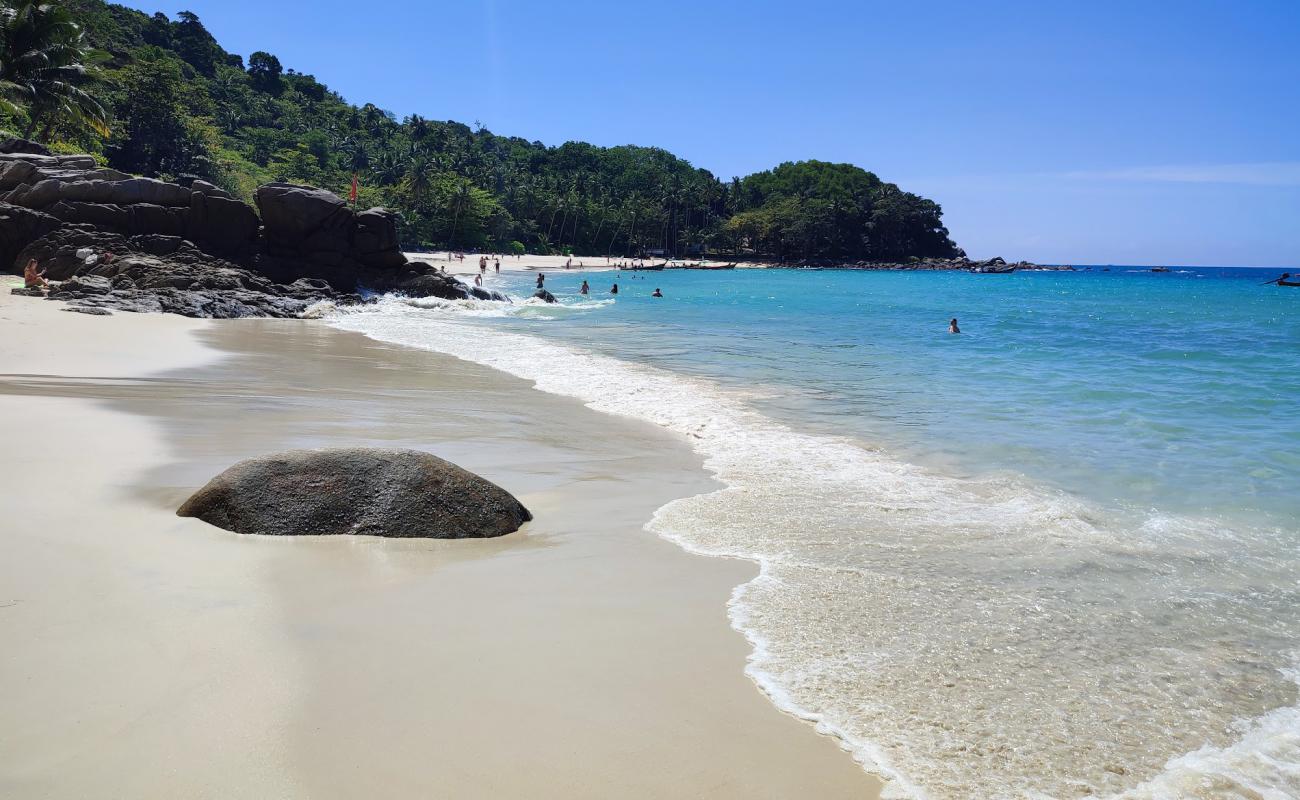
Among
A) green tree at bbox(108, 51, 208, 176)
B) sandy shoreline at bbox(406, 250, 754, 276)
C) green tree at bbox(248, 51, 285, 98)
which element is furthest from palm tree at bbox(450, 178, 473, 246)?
green tree at bbox(248, 51, 285, 98)

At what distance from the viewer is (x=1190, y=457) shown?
375 inches

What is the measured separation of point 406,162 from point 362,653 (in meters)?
101

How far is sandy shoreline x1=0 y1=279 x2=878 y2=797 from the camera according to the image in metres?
3.01

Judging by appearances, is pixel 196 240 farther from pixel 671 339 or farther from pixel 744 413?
pixel 744 413

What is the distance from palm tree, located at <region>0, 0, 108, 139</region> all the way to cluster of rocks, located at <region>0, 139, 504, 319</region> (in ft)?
14.3

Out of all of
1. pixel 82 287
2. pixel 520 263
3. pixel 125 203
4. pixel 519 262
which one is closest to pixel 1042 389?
pixel 82 287

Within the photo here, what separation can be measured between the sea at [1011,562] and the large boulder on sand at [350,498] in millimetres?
1522

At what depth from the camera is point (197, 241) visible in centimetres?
2847

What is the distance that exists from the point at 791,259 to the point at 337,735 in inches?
5226

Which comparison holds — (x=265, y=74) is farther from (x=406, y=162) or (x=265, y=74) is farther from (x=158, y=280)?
(x=158, y=280)

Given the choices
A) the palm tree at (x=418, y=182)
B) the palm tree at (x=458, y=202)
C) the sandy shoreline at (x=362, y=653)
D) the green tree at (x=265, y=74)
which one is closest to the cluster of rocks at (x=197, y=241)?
the sandy shoreline at (x=362, y=653)

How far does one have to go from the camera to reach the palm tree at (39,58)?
32938 mm

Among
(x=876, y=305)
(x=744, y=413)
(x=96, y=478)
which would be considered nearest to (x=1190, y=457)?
(x=744, y=413)

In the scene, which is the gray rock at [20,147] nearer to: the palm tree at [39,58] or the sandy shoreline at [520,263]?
the palm tree at [39,58]
